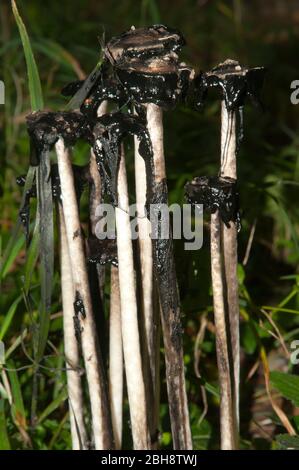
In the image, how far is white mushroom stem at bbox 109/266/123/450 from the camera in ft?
3.92

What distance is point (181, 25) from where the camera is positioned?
12.4 ft

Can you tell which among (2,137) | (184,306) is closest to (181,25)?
(2,137)

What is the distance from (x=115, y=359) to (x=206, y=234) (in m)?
0.41

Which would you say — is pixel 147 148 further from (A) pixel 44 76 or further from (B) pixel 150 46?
(A) pixel 44 76

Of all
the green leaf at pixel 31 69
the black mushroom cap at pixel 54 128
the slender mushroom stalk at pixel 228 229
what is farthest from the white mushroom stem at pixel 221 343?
the green leaf at pixel 31 69

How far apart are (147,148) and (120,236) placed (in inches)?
5.1

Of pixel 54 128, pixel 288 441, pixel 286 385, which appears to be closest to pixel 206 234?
pixel 286 385

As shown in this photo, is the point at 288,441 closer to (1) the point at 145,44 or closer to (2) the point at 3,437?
(2) the point at 3,437

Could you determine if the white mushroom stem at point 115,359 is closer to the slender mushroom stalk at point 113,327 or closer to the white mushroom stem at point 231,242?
the slender mushroom stalk at point 113,327

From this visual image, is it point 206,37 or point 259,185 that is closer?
point 259,185

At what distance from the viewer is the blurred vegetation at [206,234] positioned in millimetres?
1474

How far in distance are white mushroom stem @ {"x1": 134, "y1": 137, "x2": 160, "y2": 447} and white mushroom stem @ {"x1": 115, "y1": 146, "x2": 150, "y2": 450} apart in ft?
0.12

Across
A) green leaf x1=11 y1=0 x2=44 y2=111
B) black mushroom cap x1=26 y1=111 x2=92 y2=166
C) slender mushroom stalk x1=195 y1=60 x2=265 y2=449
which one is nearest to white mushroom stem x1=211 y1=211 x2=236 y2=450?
slender mushroom stalk x1=195 y1=60 x2=265 y2=449

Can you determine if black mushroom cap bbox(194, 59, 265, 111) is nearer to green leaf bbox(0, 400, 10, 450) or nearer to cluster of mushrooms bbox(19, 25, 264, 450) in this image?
cluster of mushrooms bbox(19, 25, 264, 450)
